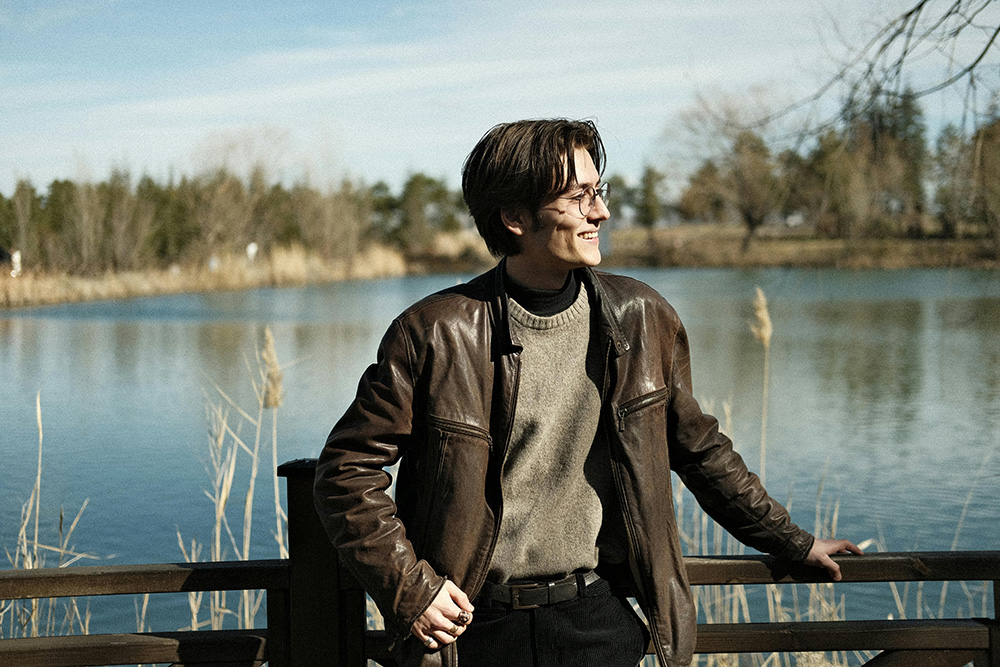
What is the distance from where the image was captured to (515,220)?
172 centimetres

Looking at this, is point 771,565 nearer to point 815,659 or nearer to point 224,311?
point 815,659

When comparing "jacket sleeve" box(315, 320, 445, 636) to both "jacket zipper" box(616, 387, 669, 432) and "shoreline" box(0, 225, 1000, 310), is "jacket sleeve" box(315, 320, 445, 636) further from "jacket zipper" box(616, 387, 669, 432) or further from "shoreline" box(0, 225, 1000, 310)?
"shoreline" box(0, 225, 1000, 310)

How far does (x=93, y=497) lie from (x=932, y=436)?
703 cm

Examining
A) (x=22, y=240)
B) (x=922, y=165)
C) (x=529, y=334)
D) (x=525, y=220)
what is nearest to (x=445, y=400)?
(x=529, y=334)

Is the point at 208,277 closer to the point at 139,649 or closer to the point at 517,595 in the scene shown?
the point at 139,649

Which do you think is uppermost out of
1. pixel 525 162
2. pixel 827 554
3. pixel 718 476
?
pixel 525 162

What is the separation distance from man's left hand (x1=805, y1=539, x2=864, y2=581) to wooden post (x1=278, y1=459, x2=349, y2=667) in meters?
0.90

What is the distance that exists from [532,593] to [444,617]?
0.51 ft

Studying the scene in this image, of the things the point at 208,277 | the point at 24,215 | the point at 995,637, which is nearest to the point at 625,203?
the point at 208,277

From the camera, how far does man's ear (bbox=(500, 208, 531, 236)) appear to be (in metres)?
1.72

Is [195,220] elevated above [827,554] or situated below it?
above

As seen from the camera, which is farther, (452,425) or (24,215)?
(24,215)

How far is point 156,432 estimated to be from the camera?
963 centimetres

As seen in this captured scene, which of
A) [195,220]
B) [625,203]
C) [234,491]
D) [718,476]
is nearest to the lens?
[718,476]
